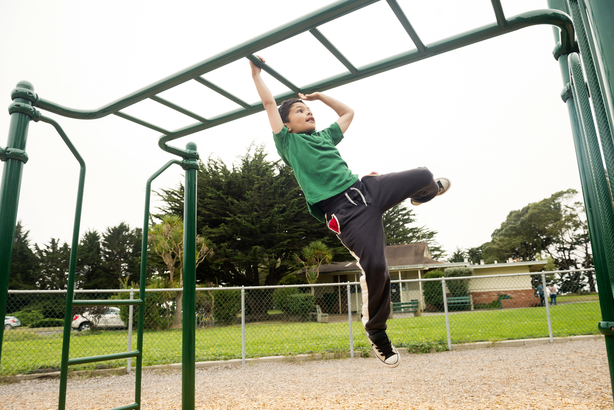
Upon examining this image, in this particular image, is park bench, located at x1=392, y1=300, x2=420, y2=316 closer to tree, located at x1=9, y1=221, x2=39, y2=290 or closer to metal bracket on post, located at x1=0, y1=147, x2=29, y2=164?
metal bracket on post, located at x1=0, y1=147, x2=29, y2=164

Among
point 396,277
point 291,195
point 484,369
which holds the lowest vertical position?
point 484,369

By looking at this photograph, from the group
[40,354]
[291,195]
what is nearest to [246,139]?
[291,195]

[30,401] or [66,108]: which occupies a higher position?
[66,108]

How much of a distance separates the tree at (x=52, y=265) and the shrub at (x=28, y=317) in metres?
22.8

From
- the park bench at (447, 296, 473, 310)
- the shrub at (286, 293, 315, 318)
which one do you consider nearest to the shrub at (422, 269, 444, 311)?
the park bench at (447, 296, 473, 310)

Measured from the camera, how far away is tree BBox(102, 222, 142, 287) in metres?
29.1

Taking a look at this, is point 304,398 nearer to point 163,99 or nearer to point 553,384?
point 553,384

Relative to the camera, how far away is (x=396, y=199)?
5.70 feet

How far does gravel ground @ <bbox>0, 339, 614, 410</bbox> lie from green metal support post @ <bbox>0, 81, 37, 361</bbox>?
2811mm

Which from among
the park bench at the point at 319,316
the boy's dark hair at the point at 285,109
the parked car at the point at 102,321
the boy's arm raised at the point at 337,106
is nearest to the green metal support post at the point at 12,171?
the boy's dark hair at the point at 285,109

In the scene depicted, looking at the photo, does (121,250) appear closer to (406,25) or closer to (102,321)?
(102,321)

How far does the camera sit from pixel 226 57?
6.07ft

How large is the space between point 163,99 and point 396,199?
5.07 feet

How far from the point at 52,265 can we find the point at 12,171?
1195 inches
